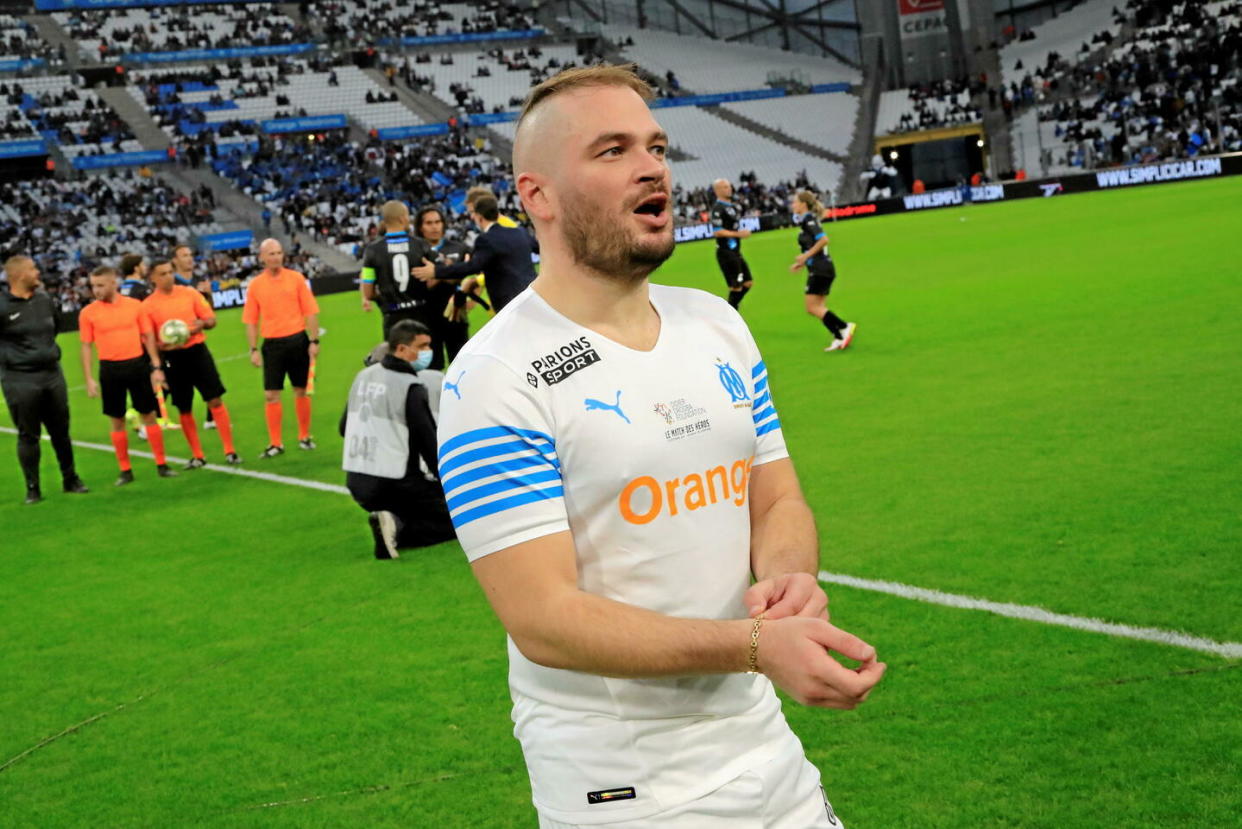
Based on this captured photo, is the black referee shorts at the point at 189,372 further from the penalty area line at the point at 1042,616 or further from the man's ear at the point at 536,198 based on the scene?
the man's ear at the point at 536,198

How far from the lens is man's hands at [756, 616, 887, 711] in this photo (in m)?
1.95

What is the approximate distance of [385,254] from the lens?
12211 millimetres

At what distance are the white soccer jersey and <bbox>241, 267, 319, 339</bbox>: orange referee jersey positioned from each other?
11201 millimetres

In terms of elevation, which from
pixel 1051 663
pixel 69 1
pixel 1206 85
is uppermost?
pixel 69 1

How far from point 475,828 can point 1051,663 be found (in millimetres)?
2599

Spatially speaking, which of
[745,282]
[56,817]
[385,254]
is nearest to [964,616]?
[56,817]

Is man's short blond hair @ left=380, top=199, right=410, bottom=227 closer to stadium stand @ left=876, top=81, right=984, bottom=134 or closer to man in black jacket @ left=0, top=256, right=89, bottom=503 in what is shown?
man in black jacket @ left=0, top=256, right=89, bottom=503

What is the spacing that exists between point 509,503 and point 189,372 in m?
12.0

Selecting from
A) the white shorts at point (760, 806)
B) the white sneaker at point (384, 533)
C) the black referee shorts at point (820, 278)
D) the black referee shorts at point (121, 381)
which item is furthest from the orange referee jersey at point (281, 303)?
the white shorts at point (760, 806)

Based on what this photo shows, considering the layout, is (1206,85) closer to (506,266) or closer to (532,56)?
(532,56)

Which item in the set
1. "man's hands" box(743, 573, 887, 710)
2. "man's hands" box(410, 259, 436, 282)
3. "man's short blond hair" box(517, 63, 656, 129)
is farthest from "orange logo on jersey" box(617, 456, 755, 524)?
"man's hands" box(410, 259, 436, 282)

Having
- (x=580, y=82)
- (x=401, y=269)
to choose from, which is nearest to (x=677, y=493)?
(x=580, y=82)

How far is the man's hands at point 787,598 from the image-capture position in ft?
7.17

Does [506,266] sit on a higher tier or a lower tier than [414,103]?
lower
